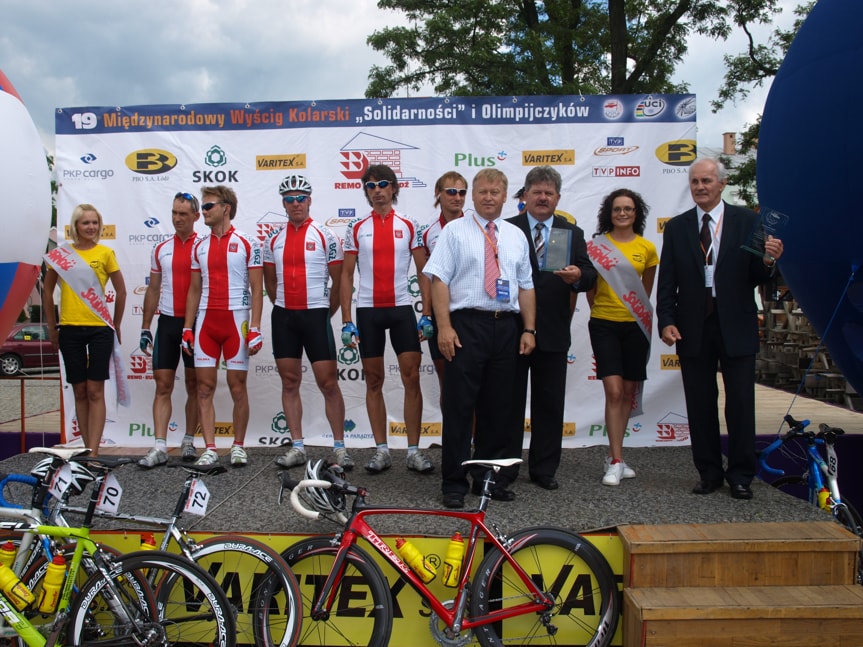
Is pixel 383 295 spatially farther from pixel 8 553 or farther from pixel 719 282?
pixel 8 553

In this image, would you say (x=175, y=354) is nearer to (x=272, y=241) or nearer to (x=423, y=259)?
(x=272, y=241)

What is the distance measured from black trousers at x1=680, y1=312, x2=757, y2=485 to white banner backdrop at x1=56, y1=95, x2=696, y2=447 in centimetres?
151

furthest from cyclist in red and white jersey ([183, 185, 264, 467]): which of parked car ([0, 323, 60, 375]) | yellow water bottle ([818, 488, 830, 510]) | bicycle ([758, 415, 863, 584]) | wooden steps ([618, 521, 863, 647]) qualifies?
parked car ([0, 323, 60, 375])

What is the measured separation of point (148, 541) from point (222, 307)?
178cm

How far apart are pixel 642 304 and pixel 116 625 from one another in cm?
303

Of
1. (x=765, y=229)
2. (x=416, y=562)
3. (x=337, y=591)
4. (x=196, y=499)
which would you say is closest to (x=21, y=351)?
(x=196, y=499)

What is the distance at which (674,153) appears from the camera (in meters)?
5.37

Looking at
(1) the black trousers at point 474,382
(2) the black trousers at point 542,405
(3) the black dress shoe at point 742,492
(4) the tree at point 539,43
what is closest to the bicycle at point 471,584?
(1) the black trousers at point 474,382

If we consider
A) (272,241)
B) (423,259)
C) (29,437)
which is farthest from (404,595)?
(29,437)

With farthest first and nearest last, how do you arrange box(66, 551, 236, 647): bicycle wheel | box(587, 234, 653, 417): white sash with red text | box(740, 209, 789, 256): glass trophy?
box(587, 234, 653, 417): white sash with red text < box(740, 209, 789, 256): glass trophy < box(66, 551, 236, 647): bicycle wheel

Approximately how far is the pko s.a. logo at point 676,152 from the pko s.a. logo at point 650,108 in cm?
23

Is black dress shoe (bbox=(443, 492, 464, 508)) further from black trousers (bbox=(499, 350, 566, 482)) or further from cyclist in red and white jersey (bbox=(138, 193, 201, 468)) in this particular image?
cyclist in red and white jersey (bbox=(138, 193, 201, 468))

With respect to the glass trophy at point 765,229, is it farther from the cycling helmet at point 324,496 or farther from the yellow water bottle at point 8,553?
the yellow water bottle at point 8,553

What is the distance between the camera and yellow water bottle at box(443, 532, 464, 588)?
2.95 meters
